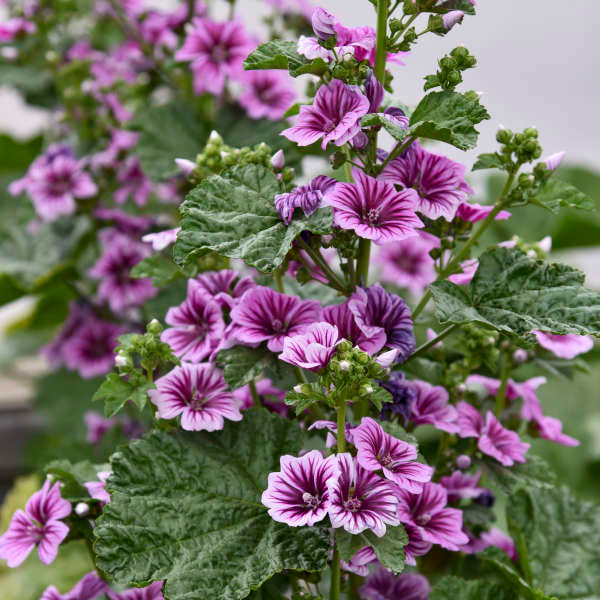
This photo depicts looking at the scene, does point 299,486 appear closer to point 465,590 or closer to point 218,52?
point 465,590

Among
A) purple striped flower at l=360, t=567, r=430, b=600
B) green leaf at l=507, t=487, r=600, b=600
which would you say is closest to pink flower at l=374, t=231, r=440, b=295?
green leaf at l=507, t=487, r=600, b=600

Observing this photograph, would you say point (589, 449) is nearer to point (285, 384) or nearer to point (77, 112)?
point (285, 384)

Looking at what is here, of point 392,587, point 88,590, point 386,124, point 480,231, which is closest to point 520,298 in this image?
point 480,231

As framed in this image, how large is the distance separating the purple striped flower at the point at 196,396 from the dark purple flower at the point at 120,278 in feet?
1.63

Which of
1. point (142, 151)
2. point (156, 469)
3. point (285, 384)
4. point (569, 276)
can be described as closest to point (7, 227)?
point (142, 151)

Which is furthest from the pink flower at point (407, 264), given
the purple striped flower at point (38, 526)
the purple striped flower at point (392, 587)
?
the purple striped flower at point (38, 526)

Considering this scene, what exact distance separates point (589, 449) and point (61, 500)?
0.99m

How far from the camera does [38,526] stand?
24.0 inches

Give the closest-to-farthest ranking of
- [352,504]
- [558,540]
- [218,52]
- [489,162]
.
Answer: [352,504]
[489,162]
[558,540]
[218,52]

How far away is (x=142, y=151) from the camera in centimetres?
101

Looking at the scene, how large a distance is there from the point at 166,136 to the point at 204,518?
2.03ft

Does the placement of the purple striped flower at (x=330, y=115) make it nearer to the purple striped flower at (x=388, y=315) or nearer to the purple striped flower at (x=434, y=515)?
the purple striped flower at (x=388, y=315)

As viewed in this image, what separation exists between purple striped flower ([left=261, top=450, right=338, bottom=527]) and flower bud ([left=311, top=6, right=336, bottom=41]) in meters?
0.28

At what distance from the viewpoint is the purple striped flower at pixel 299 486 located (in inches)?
19.2
